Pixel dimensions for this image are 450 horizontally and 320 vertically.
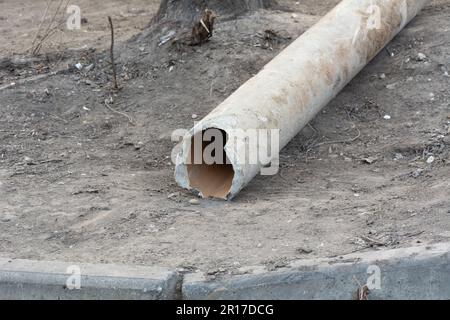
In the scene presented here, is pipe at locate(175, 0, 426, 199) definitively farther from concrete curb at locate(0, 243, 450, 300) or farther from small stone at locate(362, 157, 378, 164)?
concrete curb at locate(0, 243, 450, 300)

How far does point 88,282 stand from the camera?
4250 millimetres

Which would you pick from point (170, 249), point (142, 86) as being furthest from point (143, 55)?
point (170, 249)

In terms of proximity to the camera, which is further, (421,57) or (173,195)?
(421,57)

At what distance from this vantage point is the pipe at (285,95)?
5.32m

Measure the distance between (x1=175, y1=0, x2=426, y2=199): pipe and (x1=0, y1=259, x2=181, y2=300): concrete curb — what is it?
115cm

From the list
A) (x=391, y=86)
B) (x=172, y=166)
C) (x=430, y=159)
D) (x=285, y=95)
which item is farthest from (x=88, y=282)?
(x=391, y=86)

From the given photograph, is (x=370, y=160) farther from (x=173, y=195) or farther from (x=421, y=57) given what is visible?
(x=421, y=57)

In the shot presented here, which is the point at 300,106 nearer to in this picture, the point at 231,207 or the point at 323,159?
the point at 323,159

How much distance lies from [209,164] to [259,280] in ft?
5.61

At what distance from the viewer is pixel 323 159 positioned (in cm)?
597

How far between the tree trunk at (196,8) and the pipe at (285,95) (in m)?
1.11

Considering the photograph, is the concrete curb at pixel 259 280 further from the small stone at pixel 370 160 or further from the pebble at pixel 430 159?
the small stone at pixel 370 160
